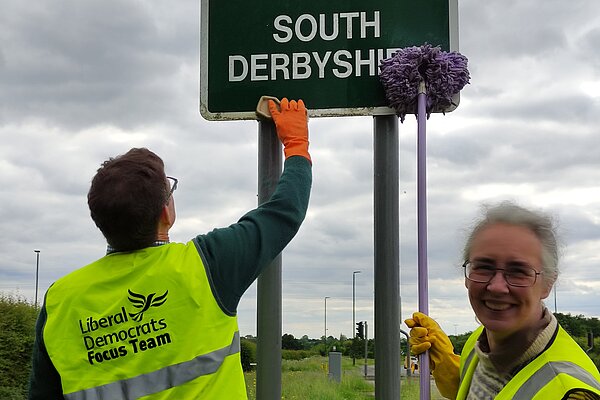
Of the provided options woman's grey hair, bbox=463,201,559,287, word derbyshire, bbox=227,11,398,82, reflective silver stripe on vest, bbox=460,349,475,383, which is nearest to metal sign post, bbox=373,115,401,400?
word derbyshire, bbox=227,11,398,82

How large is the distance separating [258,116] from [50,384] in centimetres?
150

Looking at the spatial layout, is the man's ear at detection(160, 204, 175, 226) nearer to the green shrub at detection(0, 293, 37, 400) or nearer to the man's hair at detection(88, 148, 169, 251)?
the man's hair at detection(88, 148, 169, 251)

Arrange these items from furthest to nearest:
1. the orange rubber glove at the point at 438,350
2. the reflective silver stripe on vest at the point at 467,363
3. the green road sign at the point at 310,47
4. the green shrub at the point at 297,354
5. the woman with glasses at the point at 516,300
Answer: the green shrub at the point at 297,354
the green road sign at the point at 310,47
the orange rubber glove at the point at 438,350
the reflective silver stripe on vest at the point at 467,363
the woman with glasses at the point at 516,300

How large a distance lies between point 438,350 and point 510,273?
0.77 meters

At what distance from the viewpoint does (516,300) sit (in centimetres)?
196

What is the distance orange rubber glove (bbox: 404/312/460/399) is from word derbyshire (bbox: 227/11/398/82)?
115 centimetres

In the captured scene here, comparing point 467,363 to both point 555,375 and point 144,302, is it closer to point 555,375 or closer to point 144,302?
point 555,375

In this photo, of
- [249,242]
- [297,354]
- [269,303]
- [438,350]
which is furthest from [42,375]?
[297,354]

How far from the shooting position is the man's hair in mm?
2148

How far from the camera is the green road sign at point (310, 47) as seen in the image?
3195mm

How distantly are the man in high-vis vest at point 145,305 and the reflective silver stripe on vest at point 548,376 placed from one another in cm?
83

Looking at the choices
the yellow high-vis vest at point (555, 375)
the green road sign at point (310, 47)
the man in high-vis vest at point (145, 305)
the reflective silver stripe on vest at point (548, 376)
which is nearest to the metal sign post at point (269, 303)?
the green road sign at point (310, 47)

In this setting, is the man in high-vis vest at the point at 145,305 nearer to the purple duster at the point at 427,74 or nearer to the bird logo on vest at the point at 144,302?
the bird logo on vest at the point at 144,302

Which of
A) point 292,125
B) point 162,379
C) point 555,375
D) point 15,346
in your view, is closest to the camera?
point 555,375
